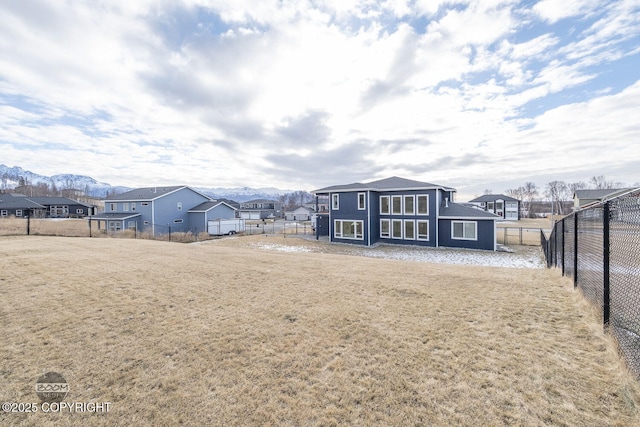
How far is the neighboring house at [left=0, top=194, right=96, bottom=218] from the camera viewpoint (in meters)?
48.3

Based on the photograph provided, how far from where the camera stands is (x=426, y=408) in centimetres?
262

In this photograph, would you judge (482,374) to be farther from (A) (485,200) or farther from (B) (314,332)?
(A) (485,200)

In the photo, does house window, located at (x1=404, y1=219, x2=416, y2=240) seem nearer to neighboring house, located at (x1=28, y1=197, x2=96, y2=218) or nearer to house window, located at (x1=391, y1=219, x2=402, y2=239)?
house window, located at (x1=391, y1=219, x2=402, y2=239)

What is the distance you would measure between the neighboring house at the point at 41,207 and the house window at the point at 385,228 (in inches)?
2375

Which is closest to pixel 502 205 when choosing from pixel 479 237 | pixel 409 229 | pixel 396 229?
pixel 479 237

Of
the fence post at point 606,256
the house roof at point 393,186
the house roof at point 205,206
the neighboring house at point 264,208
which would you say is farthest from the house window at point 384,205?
the neighboring house at point 264,208

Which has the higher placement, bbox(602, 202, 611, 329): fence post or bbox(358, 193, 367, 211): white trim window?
bbox(358, 193, 367, 211): white trim window

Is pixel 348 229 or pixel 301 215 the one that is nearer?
pixel 348 229

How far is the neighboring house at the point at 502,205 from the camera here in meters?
52.0

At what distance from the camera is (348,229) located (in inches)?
960

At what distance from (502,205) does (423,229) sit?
41.6 meters

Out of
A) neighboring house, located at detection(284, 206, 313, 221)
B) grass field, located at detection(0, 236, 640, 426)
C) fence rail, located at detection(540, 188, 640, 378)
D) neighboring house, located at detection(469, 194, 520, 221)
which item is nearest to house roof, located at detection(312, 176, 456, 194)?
grass field, located at detection(0, 236, 640, 426)

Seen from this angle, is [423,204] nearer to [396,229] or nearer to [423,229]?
[423,229]

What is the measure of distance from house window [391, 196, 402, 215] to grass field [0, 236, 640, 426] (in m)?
16.6
